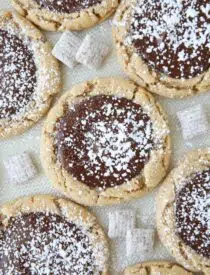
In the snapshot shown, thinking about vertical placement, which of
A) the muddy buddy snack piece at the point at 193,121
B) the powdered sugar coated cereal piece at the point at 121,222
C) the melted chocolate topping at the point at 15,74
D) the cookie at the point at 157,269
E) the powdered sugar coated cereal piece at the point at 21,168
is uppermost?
the melted chocolate topping at the point at 15,74

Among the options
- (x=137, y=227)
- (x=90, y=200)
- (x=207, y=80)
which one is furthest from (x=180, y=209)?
(x=207, y=80)

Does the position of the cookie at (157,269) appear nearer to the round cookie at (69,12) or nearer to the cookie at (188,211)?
the cookie at (188,211)

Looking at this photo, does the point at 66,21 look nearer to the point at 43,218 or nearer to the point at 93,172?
the point at 93,172

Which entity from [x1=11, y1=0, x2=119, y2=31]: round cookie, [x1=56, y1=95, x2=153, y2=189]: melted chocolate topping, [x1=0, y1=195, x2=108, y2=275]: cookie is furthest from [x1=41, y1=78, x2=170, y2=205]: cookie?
[x1=11, y1=0, x2=119, y2=31]: round cookie

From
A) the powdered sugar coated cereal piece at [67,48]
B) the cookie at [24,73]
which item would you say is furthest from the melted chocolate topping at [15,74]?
the powdered sugar coated cereal piece at [67,48]

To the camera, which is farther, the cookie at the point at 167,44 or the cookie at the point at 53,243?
the cookie at the point at 53,243

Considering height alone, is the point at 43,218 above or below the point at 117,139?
below
